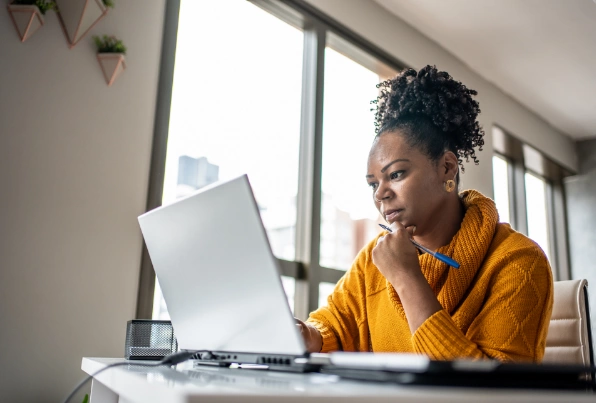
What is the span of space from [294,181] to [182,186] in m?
0.65

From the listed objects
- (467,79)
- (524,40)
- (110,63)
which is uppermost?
(524,40)

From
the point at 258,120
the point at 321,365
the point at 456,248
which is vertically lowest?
the point at 321,365

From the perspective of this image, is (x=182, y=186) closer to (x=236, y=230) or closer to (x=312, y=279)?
(x=312, y=279)

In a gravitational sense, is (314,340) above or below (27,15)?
below

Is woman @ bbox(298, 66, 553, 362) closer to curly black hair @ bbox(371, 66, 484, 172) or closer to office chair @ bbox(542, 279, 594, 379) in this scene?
curly black hair @ bbox(371, 66, 484, 172)

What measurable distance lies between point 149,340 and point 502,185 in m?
3.79

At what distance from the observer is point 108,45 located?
1.83 m

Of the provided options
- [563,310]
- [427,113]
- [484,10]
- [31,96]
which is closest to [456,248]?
[427,113]

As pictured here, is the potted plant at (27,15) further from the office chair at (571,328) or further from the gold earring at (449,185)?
the office chair at (571,328)

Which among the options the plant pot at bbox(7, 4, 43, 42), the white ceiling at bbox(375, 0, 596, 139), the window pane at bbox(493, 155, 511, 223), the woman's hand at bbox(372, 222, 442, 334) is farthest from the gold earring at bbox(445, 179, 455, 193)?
the window pane at bbox(493, 155, 511, 223)

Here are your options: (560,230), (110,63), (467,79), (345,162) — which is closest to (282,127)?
(345,162)

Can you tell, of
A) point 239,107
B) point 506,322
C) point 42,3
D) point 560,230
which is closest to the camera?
point 506,322

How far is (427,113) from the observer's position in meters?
1.37

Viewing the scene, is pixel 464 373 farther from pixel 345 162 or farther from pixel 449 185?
pixel 345 162
